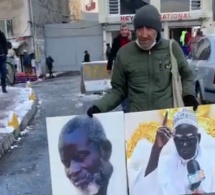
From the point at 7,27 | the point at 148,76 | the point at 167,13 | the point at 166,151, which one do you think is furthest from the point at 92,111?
the point at 167,13

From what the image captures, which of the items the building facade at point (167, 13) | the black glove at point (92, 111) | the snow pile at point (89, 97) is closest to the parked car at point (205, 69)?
the snow pile at point (89, 97)

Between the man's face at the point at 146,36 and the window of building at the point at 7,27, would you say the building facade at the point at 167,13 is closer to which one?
the window of building at the point at 7,27

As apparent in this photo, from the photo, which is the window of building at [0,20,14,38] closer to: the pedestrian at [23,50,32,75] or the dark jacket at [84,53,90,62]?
the pedestrian at [23,50,32,75]

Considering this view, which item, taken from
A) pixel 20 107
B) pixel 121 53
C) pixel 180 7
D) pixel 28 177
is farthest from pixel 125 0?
pixel 121 53

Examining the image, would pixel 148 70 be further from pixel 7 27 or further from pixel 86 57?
pixel 86 57

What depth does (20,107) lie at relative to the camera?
467 inches

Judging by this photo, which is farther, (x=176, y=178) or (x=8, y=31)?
(x=8, y=31)

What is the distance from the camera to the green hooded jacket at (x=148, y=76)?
3688 mm

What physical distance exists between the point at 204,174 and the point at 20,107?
8.62 m

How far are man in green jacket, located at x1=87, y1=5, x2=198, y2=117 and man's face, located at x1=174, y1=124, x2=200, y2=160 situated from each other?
16 centimetres

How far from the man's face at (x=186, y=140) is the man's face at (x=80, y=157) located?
55 cm

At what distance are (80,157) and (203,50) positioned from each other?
7534mm

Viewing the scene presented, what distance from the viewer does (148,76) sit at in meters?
3.71

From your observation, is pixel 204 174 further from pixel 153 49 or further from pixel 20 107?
pixel 20 107
